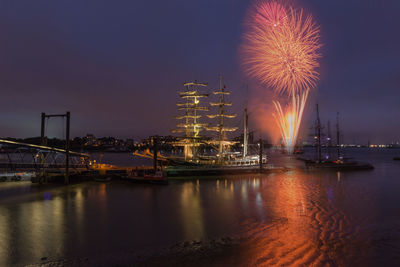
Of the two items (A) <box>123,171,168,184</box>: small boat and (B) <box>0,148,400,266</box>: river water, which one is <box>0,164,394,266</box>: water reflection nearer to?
(B) <box>0,148,400,266</box>: river water

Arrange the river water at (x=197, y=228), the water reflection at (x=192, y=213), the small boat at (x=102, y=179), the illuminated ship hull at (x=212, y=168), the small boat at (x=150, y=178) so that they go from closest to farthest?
the river water at (x=197, y=228) → the water reflection at (x=192, y=213) → the small boat at (x=150, y=178) → the small boat at (x=102, y=179) → the illuminated ship hull at (x=212, y=168)

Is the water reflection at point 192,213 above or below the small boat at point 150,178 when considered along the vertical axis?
below

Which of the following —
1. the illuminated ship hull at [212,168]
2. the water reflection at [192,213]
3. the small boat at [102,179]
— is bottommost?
the water reflection at [192,213]

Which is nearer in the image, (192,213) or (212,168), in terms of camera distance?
(192,213)

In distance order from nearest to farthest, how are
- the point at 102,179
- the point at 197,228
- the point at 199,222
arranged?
the point at 197,228
the point at 199,222
the point at 102,179

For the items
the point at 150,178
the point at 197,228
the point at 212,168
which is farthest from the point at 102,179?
the point at 197,228

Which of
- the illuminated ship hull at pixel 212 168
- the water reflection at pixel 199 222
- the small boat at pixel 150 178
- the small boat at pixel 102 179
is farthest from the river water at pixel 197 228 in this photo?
the illuminated ship hull at pixel 212 168

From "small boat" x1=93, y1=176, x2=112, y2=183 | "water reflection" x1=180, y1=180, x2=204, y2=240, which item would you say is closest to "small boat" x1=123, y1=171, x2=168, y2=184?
"small boat" x1=93, y1=176, x2=112, y2=183

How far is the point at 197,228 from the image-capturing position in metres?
16.0

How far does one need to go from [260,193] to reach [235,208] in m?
8.09

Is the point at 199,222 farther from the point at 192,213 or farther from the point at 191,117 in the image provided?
the point at 191,117

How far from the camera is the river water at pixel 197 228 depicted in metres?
11.6

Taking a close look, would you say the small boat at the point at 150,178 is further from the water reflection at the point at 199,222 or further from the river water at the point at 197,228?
the river water at the point at 197,228

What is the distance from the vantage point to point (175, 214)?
19.8 meters
